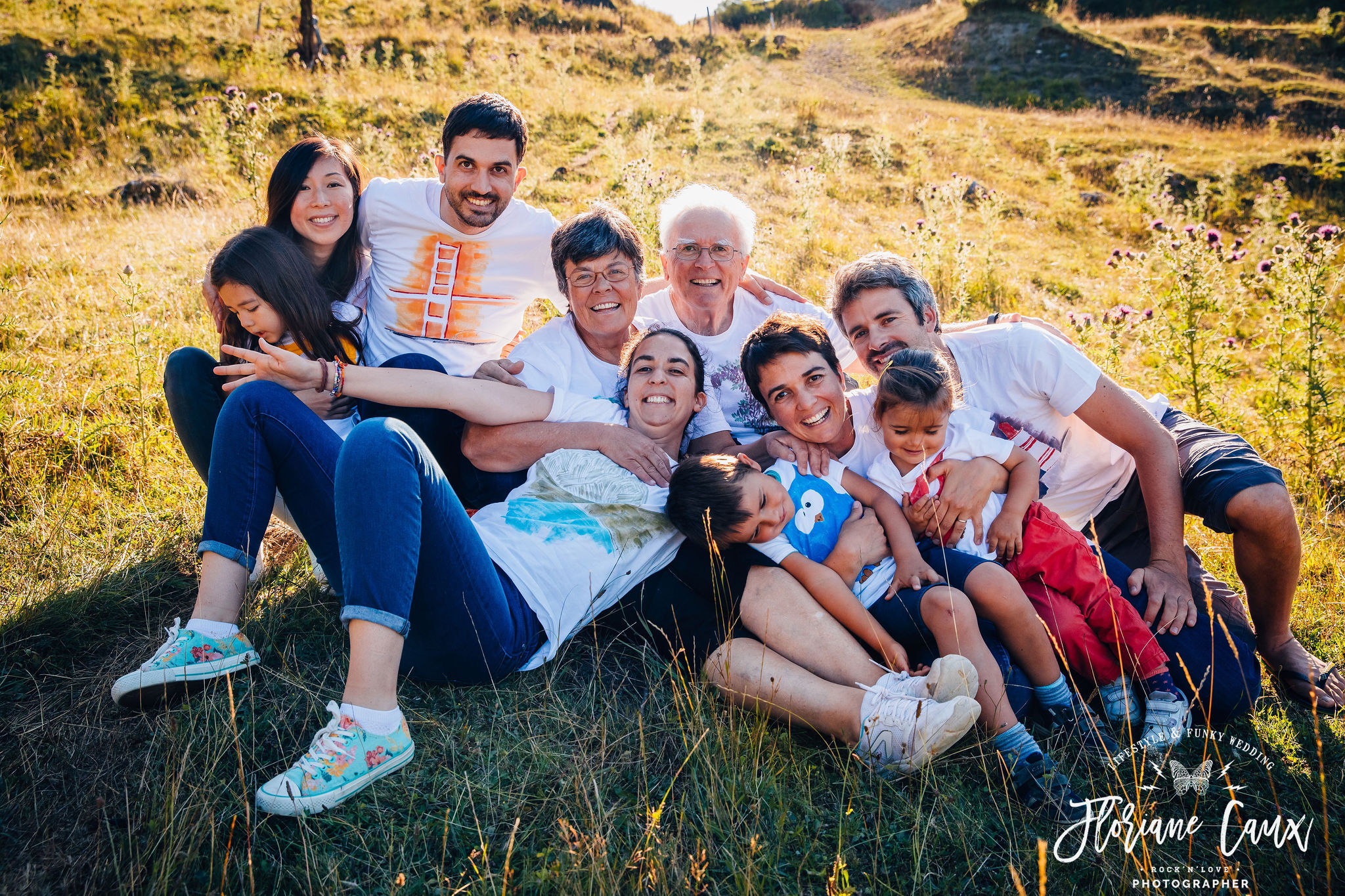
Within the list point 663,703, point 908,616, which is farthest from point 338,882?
point 908,616

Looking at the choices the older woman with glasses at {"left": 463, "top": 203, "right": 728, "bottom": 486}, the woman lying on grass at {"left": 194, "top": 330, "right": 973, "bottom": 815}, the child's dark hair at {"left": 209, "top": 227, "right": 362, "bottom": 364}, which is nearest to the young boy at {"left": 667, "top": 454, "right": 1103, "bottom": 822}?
the woman lying on grass at {"left": 194, "top": 330, "right": 973, "bottom": 815}

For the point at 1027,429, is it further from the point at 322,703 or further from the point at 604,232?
the point at 322,703

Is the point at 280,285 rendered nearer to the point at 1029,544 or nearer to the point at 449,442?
the point at 449,442

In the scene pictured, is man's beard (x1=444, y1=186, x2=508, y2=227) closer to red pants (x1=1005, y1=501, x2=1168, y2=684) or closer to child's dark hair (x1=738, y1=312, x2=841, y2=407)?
child's dark hair (x1=738, y1=312, x2=841, y2=407)

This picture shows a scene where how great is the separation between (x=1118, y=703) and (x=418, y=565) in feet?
8.13

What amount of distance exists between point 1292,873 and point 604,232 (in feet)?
10.7

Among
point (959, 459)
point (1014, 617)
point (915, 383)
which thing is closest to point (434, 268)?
point (915, 383)

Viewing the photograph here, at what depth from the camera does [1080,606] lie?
2670 mm

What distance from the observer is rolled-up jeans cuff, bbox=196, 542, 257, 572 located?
231 cm

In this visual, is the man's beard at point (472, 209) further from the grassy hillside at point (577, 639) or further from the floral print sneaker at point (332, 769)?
the floral print sneaker at point (332, 769)

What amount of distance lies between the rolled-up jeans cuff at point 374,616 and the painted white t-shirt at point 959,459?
184cm

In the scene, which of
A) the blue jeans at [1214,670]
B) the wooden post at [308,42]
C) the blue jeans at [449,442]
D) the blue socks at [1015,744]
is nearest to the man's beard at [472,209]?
the blue jeans at [449,442]

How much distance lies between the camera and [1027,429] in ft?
10.2

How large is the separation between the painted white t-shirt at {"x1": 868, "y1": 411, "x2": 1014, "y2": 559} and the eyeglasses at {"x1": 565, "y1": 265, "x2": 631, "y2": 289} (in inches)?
55.9
